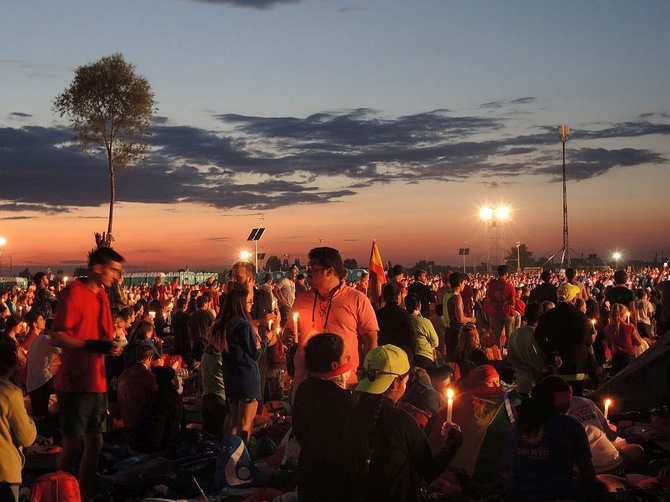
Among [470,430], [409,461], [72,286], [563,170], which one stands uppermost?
[563,170]

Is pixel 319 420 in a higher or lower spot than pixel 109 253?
lower

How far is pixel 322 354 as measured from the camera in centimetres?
459

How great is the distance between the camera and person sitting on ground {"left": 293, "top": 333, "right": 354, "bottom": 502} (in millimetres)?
4434

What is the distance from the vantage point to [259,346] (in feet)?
27.9

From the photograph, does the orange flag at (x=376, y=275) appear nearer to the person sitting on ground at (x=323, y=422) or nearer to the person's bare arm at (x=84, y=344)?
the person's bare arm at (x=84, y=344)

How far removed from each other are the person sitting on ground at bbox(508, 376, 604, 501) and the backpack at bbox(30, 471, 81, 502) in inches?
122

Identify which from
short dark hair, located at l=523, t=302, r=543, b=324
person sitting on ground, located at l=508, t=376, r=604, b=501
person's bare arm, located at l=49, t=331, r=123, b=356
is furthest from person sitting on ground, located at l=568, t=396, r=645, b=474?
person's bare arm, located at l=49, t=331, r=123, b=356

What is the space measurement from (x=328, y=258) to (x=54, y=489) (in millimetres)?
2538

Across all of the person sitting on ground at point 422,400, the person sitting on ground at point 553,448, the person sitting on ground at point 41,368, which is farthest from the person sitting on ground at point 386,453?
the person sitting on ground at point 41,368

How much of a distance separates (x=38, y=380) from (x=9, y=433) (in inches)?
245

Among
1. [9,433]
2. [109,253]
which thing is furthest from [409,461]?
[109,253]

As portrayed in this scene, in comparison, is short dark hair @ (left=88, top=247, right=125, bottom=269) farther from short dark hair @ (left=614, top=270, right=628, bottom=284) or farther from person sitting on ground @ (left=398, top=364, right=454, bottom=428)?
short dark hair @ (left=614, top=270, right=628, bottom=284)

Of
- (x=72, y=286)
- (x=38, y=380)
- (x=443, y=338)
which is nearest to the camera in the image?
(x=72, y=286)

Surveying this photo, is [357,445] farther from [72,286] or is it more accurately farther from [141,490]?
[141,490]
